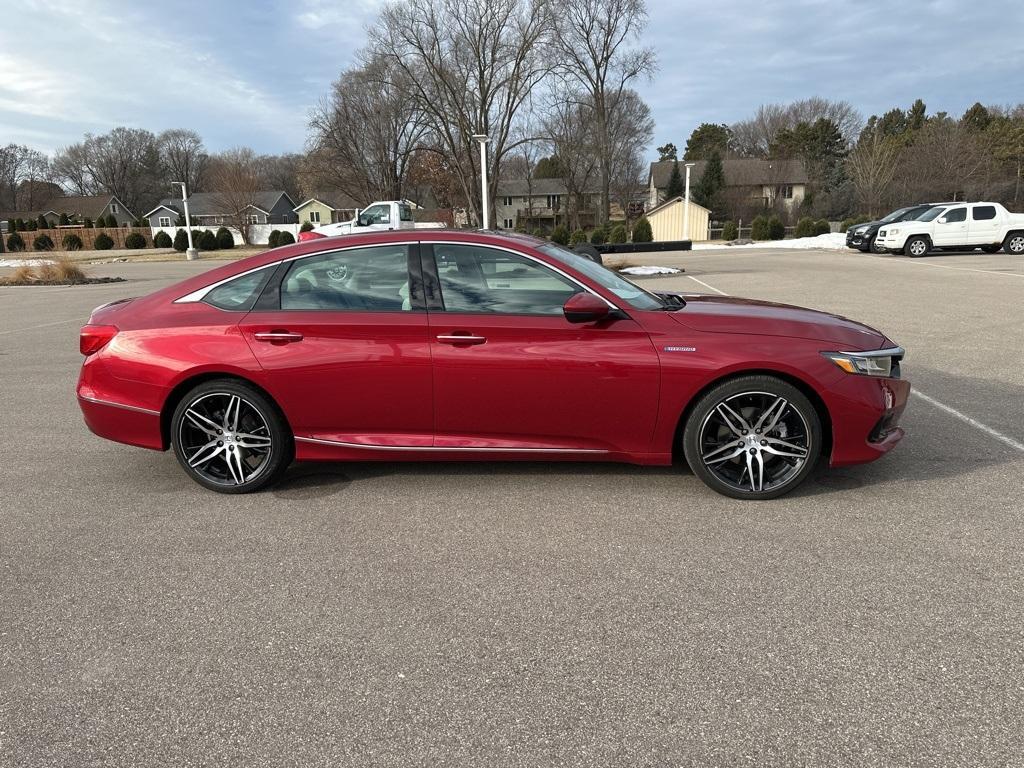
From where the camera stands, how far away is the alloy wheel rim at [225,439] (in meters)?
4.24

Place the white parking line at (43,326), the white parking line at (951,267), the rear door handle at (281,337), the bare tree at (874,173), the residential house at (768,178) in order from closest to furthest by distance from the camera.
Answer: the rear door handle at (281,337) → the white parking line at (43,326) → the white parking line at (951,267) → the bare tree at (874,173) → the residential house at (768,178)

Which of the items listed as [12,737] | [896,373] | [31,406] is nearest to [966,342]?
[896,373]

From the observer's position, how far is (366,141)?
5566 centimetres

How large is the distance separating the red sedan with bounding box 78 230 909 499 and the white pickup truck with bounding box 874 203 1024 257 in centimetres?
2406

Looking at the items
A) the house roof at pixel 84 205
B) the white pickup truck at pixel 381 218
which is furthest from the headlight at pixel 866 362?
the house roof at pixel 84 205

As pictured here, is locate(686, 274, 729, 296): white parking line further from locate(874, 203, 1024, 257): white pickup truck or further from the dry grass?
the dry grass

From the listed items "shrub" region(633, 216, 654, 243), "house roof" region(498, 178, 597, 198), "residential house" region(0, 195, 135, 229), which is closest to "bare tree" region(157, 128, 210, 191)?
"residential house" region(0, 195, 135, 229)

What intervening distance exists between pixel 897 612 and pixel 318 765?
7.73 ft

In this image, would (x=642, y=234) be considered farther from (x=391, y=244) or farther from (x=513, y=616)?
(x=513, y=616)

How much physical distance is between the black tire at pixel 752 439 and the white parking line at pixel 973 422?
2030mm

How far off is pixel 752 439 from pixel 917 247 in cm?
2471

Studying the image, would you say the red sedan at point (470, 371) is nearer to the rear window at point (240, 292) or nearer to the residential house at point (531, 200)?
the rear window at point (240, 292)

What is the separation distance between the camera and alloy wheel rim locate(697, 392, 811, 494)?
3939 mm

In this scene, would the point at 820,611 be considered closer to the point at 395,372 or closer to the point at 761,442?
the point at 761,442
